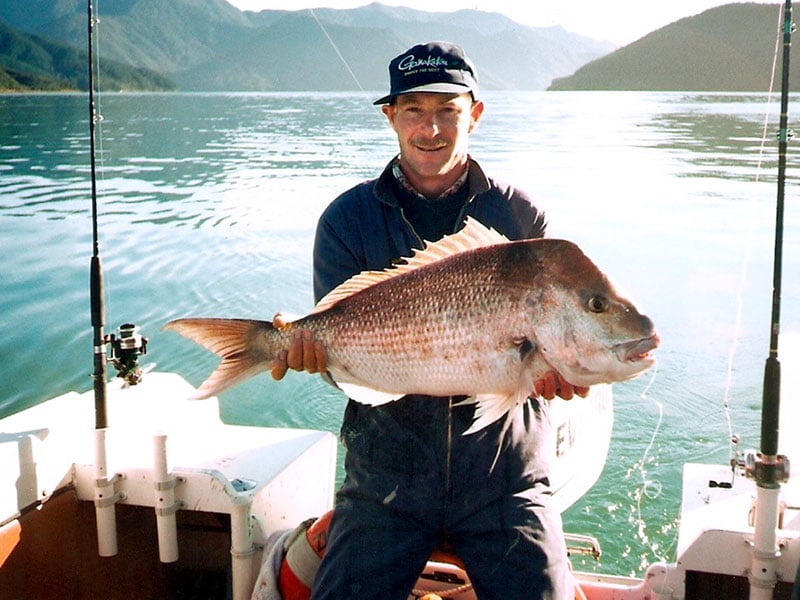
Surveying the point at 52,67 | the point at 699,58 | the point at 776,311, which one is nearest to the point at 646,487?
the point at 776,311

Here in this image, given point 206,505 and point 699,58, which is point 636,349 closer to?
point 206,505

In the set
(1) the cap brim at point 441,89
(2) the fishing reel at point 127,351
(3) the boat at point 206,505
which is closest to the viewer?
(3) the boat at point 206,505

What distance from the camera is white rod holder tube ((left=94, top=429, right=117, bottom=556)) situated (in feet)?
10.4

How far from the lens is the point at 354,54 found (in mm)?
68125

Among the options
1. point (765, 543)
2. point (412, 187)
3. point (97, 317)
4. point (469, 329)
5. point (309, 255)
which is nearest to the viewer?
point (469, 329)

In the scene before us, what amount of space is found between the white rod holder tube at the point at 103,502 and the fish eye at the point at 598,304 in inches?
80.2

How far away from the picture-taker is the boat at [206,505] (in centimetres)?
283

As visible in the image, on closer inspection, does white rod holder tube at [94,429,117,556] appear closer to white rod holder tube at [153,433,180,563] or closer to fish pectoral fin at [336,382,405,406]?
white rod holder tube at [153,433,180,563]

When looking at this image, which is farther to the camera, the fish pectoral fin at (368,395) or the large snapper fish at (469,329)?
the fish pectoral fin at (368,395)

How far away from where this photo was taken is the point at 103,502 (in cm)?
323

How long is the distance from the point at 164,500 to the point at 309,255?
12837mm

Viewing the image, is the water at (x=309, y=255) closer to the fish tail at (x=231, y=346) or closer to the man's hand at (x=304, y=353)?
the man's hand at (x=304, y=353)

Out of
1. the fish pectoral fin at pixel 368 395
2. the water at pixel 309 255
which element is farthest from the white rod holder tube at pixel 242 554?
the water at pixel 309 255

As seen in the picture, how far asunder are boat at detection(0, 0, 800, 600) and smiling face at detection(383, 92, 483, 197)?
4.00ft
